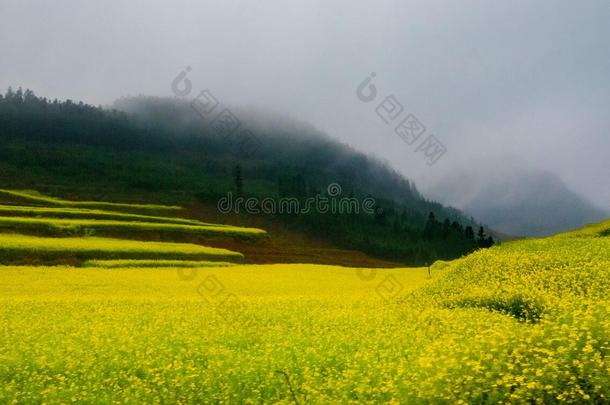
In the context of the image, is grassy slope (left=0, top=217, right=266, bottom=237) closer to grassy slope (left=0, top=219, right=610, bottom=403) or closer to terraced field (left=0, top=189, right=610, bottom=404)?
terraced field (left=0, top=189, right=610, bottom=404)

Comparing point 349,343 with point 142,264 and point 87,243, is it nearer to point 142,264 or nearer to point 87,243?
point 142,264

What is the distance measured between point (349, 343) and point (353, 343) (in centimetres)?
11

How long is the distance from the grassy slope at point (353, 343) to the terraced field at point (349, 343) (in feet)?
0.15

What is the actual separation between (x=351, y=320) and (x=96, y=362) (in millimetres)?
7978

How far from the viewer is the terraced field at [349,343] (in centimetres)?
863

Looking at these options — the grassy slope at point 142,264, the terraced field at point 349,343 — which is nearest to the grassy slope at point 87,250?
the grassy slope at point 142,264

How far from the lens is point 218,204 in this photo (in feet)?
428

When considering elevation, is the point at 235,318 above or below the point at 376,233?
below

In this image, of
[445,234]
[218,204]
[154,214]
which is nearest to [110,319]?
[154,214]

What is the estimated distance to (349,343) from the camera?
13234 mm

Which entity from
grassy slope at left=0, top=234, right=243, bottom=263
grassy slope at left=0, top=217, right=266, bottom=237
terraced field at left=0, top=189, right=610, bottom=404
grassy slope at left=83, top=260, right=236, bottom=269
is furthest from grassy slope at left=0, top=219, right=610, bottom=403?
grassy slope at left=0, top=217, right=266, bottom=237

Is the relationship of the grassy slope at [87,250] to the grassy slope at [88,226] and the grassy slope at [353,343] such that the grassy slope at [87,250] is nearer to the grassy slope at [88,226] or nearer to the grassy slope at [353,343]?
the grassy slope at [88,226]

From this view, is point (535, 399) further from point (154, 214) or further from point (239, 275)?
point (154, 214)

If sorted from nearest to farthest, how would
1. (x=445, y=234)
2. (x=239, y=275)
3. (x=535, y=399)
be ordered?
1. (x=535, y=399)
2. (x=239, y=275)
3. (x=445, y=234)
